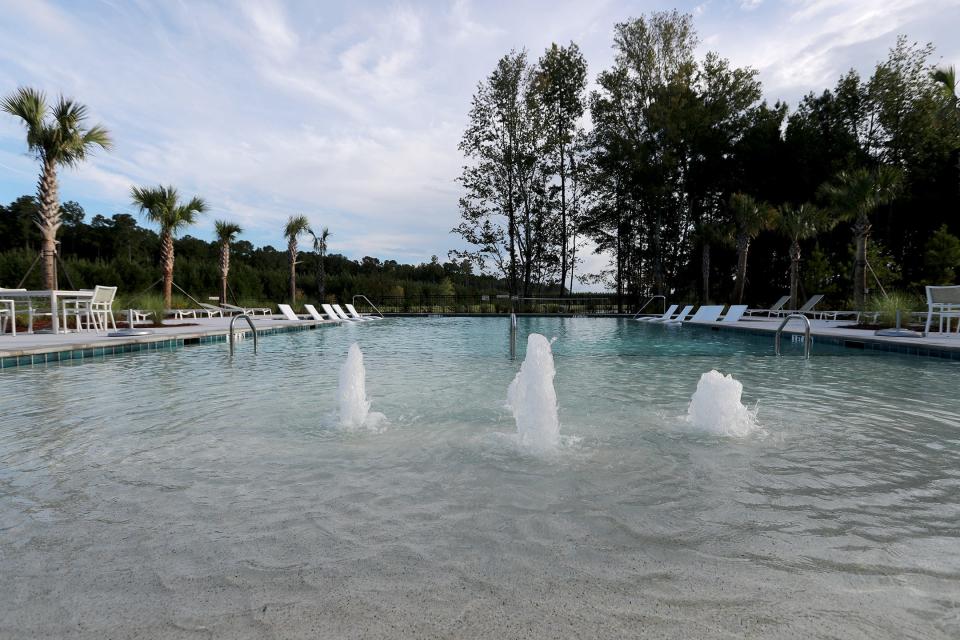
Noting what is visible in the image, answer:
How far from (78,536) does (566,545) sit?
1.98 meters

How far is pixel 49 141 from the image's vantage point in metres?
11.7

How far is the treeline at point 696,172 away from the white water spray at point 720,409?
14.0 m

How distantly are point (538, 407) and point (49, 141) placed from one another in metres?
14.4

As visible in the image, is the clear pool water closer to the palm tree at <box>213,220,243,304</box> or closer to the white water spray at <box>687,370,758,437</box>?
the white water spray at <box>687,370,758,437</box>

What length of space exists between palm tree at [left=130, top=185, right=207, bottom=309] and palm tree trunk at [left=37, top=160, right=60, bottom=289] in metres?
5.22

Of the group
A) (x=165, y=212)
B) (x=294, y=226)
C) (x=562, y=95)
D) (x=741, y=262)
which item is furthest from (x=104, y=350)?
(x=562, y=95)

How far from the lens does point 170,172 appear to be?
17781 millimetres

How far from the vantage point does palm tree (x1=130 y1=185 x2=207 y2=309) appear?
1725 centimetres

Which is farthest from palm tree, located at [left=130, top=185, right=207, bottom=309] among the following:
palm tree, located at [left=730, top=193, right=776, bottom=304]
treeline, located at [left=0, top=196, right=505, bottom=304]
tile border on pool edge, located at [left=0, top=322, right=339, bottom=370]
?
palm tree, located at [left=730, top=193, right=776, bottom=304]

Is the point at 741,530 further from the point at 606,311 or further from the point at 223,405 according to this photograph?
the point at 606,311

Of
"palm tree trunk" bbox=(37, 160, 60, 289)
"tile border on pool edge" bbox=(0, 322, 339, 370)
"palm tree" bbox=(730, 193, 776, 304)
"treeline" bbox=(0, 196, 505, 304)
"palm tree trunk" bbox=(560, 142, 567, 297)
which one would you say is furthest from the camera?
"palm tree trunk" bbox=(560, 142, 567, 297)

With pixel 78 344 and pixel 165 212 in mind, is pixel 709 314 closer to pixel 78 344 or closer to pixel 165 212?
pixel 78 344

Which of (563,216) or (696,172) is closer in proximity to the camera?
(696,172)

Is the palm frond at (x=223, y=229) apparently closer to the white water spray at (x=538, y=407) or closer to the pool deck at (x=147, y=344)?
the pool deck at (x=147, y=344)
